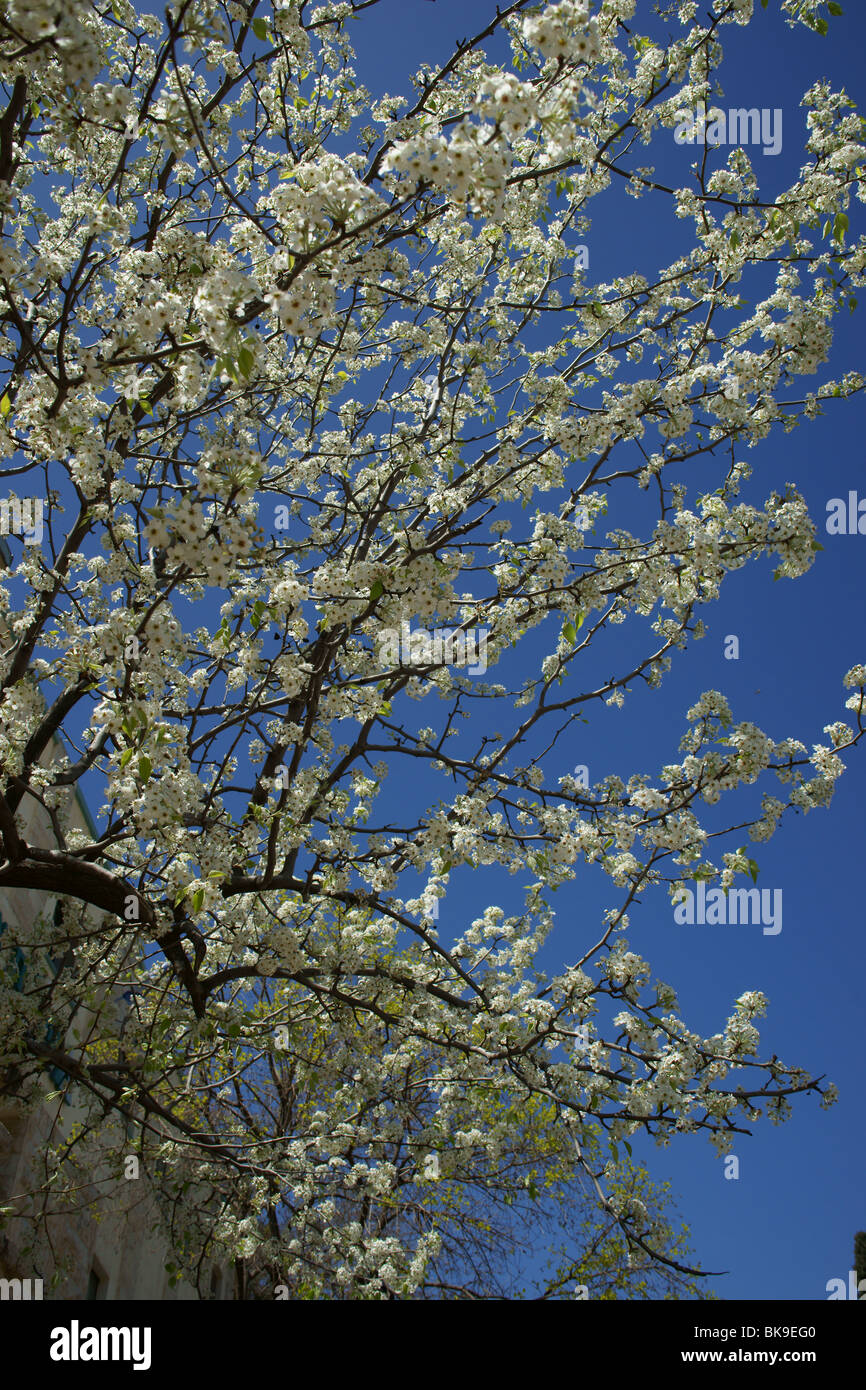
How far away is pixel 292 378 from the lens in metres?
6.93

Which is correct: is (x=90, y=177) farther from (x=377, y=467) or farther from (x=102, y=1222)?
(x=102, y=1222)

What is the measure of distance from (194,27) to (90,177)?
2.28 m

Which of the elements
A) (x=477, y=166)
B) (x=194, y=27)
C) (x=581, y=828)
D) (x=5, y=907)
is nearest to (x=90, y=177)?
(x=194, y=27)
